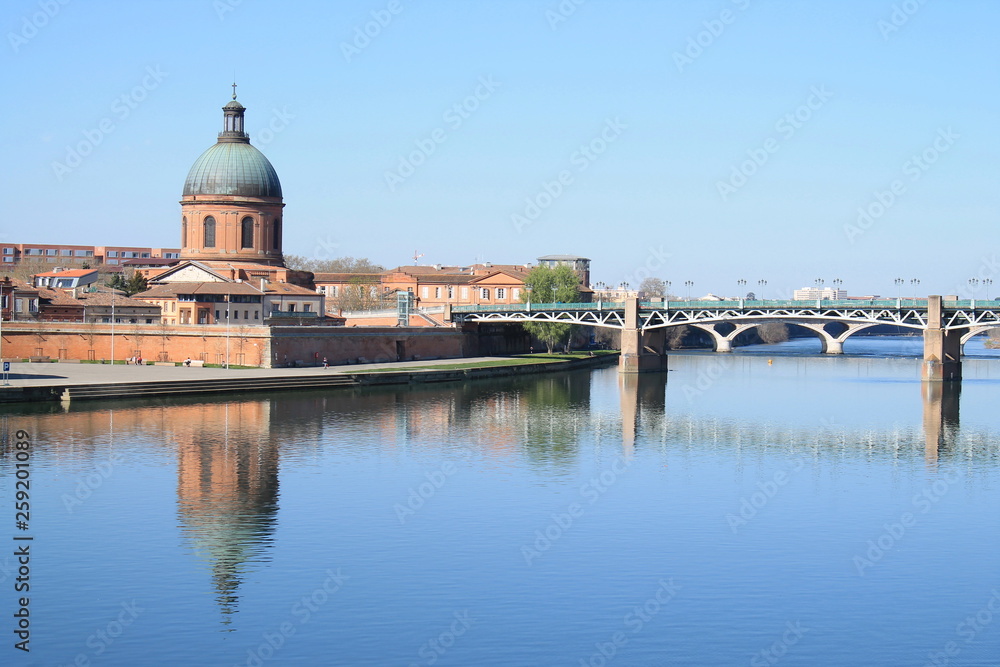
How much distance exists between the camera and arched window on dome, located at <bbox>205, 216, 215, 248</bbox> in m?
89.5

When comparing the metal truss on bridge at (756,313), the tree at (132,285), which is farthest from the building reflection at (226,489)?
the tree at (132,285)

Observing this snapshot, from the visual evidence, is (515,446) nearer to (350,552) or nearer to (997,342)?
Result: (350,552)

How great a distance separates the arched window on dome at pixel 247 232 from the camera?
8969 cm

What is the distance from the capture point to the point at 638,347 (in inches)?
3398

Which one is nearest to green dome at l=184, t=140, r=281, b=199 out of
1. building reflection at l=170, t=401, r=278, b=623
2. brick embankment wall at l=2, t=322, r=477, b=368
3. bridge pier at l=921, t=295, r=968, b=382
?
brick embankment wall at l=2, t=322, r=477, b=368

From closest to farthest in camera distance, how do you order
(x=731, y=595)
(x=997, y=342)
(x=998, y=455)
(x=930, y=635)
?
1. (x=930, y=635)
2. (x=731, y=595)
3. (x=998, y=455)
4. (x=997, y=342)

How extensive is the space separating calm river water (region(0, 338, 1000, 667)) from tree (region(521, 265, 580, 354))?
4684 cm

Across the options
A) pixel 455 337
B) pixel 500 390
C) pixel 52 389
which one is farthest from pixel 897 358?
pixel 52 389

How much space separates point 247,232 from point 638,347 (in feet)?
99.5

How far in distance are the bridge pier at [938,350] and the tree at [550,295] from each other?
28.5 meters

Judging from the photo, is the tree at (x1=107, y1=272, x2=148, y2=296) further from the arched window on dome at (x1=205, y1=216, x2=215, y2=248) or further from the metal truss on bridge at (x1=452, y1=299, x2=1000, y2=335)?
the metal truss on bridge at (x1=452, y1=299, x2=1000, y2=335)

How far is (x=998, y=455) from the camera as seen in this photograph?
136ft

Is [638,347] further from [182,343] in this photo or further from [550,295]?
[182,343]

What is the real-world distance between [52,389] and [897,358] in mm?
81819
